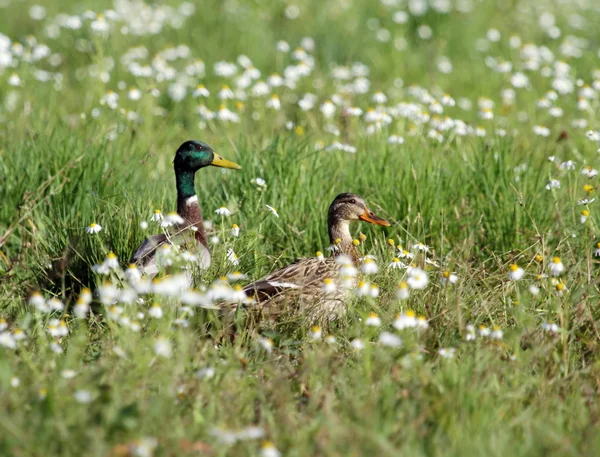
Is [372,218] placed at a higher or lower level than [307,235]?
higher

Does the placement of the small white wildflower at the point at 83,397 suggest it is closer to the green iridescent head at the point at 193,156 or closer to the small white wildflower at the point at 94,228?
the small white wildflower at the point at 94,228

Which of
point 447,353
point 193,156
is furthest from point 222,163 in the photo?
point 447,353

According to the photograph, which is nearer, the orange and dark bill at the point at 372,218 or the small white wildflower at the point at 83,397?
the small white wildflower at the point at 83,397

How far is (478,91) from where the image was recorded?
29.3 feet

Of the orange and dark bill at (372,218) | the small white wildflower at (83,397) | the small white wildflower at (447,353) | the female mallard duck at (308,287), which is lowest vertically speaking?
the female mallard duck at (308,287)

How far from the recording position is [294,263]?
15.7 ft

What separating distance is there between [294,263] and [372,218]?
0.60 m

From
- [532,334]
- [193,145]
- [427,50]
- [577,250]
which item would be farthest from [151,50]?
[532,334]

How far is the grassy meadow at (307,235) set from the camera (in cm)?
311

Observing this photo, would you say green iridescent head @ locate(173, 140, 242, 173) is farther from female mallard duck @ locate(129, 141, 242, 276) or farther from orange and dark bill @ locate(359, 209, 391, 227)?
orange and dark bill @ locate(359, 209, 391, 227)

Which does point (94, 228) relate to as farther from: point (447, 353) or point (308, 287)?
point (447, 353)

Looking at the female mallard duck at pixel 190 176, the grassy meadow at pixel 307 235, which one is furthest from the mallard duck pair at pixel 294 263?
the grassy meadow at pixel 307 235

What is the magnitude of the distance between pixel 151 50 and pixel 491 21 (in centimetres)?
418

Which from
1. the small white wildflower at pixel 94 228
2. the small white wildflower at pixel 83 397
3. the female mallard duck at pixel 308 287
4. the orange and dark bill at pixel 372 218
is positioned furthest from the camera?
the orange and dark bill at pixel 372 218
